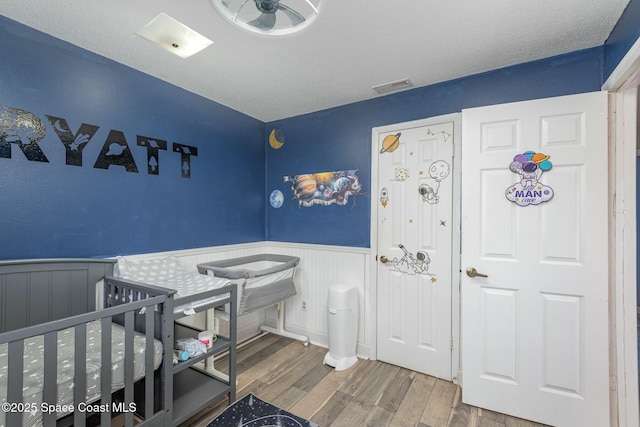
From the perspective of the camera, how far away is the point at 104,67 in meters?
1.93

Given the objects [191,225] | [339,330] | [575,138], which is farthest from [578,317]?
[191,225]

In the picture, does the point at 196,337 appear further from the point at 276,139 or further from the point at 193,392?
the point at 276,139

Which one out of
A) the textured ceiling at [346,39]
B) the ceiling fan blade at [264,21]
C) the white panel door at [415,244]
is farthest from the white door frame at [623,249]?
the ceiling fan blade at [264,21]

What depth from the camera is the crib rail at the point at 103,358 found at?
1.03 m

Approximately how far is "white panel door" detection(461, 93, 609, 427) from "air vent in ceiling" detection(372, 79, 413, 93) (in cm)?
58

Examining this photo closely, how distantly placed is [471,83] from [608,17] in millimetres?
748

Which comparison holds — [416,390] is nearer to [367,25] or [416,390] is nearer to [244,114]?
[367,25]

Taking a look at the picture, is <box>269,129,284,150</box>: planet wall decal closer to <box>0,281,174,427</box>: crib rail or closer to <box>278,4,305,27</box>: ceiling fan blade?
<box>278,4,305,27</box>: ceiling fan blade

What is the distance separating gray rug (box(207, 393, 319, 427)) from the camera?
1.45 meters

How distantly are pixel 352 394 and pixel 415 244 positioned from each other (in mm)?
1206

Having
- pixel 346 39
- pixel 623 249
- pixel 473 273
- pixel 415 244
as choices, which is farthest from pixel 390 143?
pixel 623 249

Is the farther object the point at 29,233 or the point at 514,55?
the point at 514,55

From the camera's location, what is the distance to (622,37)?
1.48 m

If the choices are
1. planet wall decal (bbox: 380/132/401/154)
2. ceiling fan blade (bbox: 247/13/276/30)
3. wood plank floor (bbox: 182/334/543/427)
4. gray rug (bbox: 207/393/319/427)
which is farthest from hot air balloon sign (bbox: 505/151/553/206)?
gray rug (bbox: 207/393/319/427)
